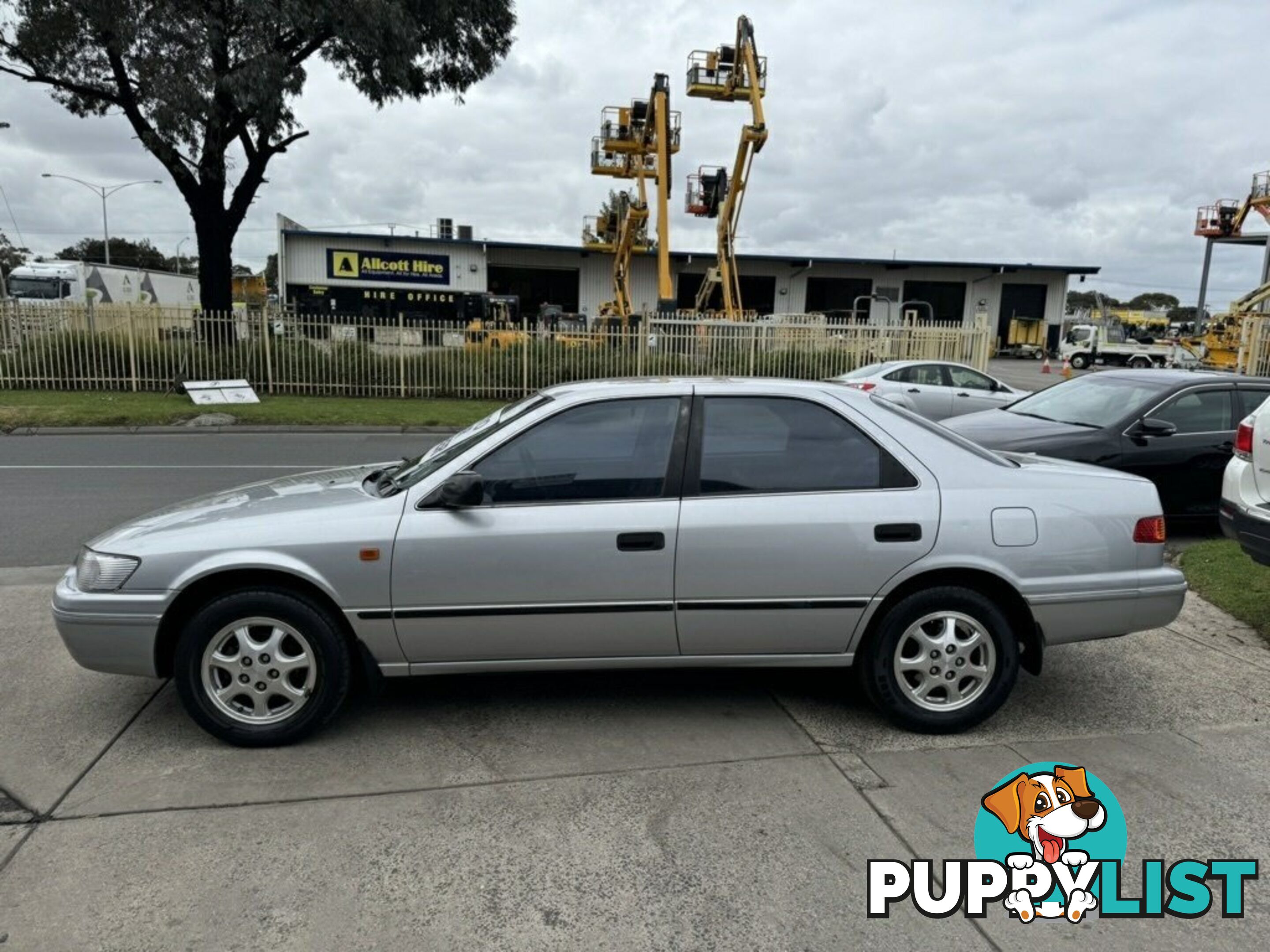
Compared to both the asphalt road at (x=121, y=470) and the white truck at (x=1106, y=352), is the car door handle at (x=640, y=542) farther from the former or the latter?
the white truck at (x=1106, y=352)

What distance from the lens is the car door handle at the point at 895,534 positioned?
3.65 metres

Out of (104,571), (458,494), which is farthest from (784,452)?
(104,571)

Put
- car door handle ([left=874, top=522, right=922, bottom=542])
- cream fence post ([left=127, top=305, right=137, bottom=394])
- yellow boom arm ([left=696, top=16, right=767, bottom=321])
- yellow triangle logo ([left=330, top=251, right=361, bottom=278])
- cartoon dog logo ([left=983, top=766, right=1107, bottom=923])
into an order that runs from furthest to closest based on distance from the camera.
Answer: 1. yellow triangle logo ([left=330, top=251, right=361, bottom=278])
2. yellow boom arm ([left=696, top=16, right=767, bottom=321])
3. cream fence post ([left=127, top=305, right=137, bottom=394])
4. car door handle ([left=874, top=522, right=922, bottom=542])
5. cartoon dog logo ([left=983, top=766, right=1107, bottom=923])

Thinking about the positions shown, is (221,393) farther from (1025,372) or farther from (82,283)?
(1025,372)

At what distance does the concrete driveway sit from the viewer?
2605mm

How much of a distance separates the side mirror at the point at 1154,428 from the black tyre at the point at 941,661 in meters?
4.62

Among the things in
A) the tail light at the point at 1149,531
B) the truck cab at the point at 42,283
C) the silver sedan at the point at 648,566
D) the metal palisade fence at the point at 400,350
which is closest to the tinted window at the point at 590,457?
the silver sedan at the point at 648,566

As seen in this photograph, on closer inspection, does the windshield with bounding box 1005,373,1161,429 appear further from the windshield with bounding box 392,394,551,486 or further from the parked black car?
the windshield with bounding box 392,394,551,486

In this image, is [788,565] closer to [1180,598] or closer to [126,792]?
[1180,598]

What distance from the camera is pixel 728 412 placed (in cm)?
384

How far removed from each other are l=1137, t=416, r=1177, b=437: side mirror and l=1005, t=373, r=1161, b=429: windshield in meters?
0.19

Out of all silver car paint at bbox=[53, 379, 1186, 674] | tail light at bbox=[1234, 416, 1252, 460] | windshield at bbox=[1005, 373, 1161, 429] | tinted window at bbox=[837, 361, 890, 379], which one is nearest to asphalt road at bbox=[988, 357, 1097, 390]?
tinted window at bbox=[837, 361, 890, 379]

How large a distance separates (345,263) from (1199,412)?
4280 centimetres

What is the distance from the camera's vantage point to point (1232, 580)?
6.07 m
